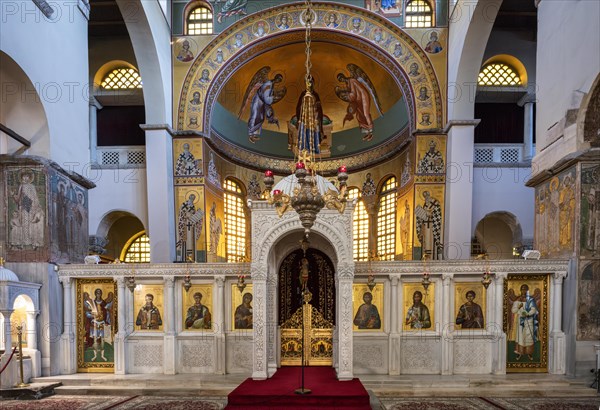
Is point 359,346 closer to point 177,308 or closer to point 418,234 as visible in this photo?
point 177,308

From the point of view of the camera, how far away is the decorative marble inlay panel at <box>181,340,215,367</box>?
33.8 ft

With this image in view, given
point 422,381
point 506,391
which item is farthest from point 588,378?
point 422,381

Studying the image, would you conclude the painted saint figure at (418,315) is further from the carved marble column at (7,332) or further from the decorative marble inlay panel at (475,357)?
the carved marble column at (7,332)

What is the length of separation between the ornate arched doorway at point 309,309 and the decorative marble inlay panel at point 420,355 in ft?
5.21

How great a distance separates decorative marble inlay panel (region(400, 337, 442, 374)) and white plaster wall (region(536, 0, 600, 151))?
4944mm

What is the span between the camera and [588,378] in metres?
9.45

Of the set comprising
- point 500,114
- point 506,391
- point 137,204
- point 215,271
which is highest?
point 500,114

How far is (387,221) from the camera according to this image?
60.2 feet

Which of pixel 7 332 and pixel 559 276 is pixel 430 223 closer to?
pixel 559 276

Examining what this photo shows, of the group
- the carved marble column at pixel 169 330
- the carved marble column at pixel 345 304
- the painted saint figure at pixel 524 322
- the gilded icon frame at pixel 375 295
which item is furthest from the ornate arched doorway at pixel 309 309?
the painted saint figure at pixel 524 322

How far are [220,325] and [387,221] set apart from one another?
976 cm

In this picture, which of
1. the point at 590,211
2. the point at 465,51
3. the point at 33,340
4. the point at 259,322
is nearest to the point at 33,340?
the point at 33,340

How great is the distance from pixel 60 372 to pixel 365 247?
39.2 ft

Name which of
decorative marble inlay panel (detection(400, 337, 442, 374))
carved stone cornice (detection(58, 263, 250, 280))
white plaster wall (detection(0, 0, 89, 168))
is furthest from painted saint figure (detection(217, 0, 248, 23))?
decorative marble inlay panel (detection(400, 337, 442, 374))
